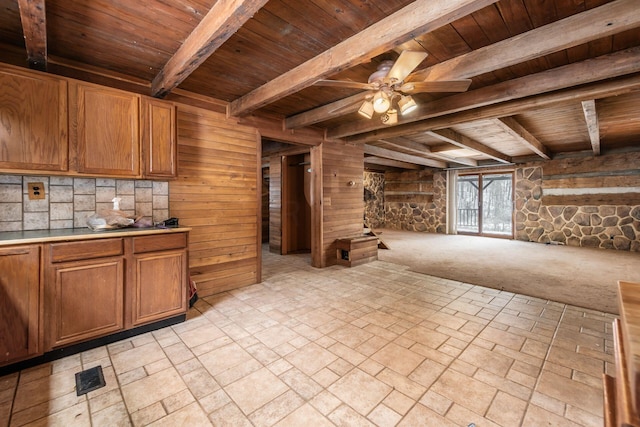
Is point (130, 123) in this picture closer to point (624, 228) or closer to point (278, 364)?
point (278, 364)

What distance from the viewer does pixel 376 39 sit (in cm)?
194

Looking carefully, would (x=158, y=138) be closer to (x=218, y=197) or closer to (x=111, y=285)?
(x=218, y=197)

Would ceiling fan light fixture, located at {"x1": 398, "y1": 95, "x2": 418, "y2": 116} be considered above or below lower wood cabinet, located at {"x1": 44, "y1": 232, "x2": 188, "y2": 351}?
above

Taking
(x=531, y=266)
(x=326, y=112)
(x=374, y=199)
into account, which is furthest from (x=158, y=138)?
(x=374, y=199)

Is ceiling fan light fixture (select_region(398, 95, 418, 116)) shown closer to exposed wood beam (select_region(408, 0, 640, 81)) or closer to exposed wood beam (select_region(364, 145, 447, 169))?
exposed wood beam (select_region(408, 0, 640, 81))

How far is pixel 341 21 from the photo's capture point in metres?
1.98

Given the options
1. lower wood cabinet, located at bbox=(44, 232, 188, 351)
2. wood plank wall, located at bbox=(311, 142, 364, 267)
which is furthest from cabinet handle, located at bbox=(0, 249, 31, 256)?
wood plank wall, located at bbox=(311, 142, 364, 267)

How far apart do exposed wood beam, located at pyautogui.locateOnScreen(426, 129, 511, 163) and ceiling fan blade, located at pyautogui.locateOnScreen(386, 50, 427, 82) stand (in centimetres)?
257

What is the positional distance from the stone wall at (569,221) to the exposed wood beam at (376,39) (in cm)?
789

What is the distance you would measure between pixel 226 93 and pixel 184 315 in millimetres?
2510

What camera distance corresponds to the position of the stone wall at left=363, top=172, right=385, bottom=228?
412 inches

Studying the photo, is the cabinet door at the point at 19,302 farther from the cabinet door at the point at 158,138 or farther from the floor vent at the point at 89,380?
the cabinet door at the point at 158,138

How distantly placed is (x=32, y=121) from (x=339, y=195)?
4.03 meters

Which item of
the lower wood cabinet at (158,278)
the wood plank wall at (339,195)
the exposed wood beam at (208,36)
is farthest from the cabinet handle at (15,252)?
the wood plank wall at (339,195)
